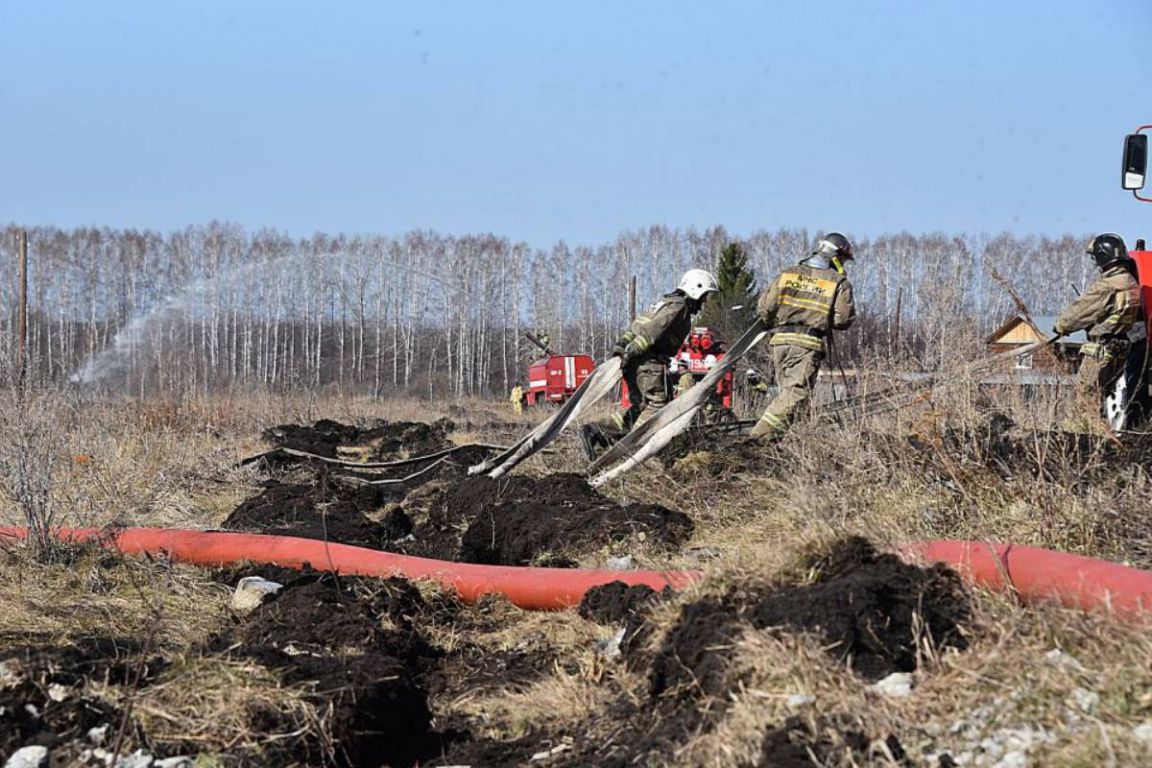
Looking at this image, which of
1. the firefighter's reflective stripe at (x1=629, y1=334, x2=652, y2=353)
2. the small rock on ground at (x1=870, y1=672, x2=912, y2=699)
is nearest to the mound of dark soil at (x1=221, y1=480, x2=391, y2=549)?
the firefighter's reflective stripe at (x1=629, y1=334, x2=652, y2=353)

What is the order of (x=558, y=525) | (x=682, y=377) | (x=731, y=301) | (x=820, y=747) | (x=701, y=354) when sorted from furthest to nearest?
(x=731, y=301), (x=701, y=354), (x=682, y=377), (x=558, y=525), (x=820, y=747)

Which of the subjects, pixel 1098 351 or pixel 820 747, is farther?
pixel 1098 351

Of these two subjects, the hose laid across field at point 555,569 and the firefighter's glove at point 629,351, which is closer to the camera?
the hose laid across field at point 555,569

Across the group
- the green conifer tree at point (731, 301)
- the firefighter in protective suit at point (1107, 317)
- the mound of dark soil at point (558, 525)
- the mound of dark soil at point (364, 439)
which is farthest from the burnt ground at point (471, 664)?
the green conifer tree at point (731, 301)

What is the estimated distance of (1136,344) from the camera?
8.62 meters

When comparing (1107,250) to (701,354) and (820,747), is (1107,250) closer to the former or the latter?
(820,747)

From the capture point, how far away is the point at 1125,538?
A: 14.5ft

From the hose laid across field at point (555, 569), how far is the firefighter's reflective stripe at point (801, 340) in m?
3.33

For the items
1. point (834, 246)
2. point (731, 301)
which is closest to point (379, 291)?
point (731, 301)

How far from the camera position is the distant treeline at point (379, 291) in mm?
55781

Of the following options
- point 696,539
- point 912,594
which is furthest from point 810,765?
point 696,539

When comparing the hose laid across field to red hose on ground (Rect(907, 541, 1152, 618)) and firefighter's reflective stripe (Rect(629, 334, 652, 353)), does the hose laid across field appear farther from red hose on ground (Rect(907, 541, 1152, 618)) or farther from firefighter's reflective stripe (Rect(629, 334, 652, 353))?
firefighter's reflective stripe (Rect(629, 334, 652, 353))

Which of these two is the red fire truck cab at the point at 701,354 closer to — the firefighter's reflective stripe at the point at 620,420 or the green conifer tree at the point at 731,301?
the firefighter's reflective stripe at the point at 620,420

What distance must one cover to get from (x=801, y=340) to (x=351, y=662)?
17.1 ft
